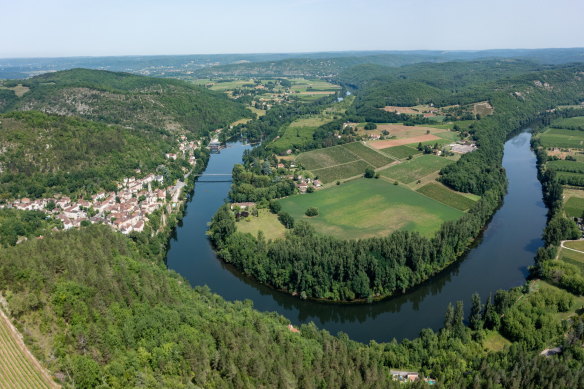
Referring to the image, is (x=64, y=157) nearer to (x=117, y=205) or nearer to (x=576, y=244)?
(x=117, y=205)

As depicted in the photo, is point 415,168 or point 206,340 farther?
point 415,168

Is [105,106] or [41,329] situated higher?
[105,106]

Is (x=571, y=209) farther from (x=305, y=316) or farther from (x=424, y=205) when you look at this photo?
(x=305, y=316)

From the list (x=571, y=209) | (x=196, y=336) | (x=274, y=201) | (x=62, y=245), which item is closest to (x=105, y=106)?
(x=274, y=201)

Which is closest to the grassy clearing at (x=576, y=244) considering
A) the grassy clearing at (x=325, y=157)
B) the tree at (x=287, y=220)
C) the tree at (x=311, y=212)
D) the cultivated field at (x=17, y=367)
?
the tree at (x=311, y=212)

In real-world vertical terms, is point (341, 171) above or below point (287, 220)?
above

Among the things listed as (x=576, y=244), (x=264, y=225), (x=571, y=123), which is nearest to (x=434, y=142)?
(x=571, y=123)

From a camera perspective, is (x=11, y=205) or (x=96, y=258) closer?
(x=96, y=258)
